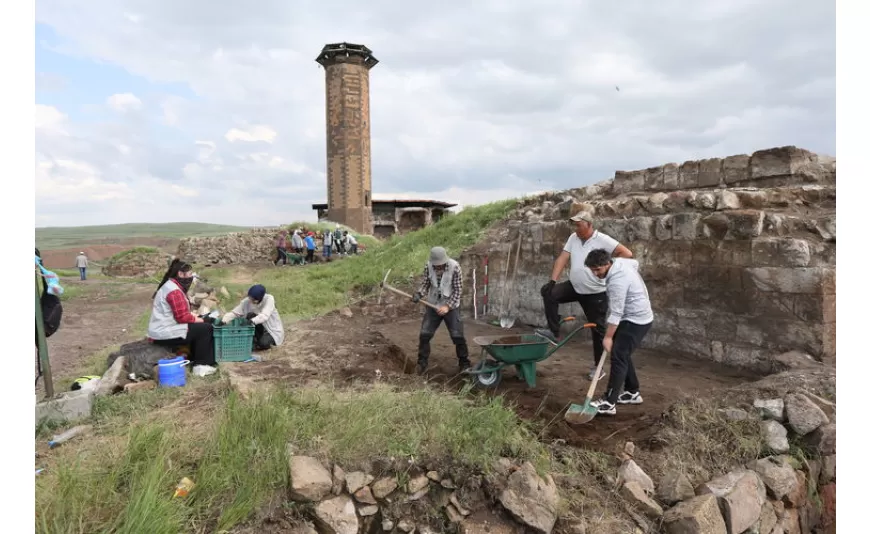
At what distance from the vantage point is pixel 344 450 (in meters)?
3.61

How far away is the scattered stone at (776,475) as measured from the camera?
13.3 feet

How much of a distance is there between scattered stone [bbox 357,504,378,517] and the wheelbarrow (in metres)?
2.31

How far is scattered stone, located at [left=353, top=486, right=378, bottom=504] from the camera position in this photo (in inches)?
134

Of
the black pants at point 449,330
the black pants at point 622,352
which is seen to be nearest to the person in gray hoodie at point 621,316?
the black pants at point 622,352

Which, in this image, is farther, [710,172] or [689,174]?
[689,174]

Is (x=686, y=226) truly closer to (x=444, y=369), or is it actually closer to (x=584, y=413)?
(x=584, y=413)

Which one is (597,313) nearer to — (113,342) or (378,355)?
(378,355)

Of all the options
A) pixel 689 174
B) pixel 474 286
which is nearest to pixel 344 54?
pixel 474 286

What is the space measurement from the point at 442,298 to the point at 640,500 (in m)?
3.19

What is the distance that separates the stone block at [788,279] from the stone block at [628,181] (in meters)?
3.88

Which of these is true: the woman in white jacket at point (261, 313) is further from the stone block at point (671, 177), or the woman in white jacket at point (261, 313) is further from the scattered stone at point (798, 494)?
the stone block at point (671, 177)

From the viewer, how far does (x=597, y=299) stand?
220 inches
